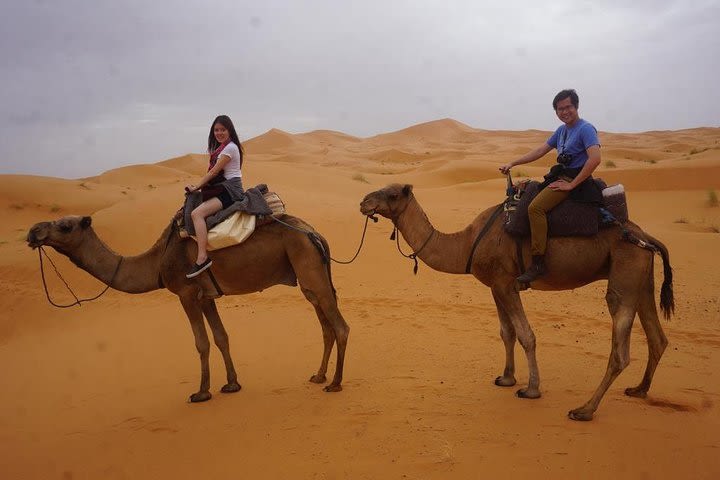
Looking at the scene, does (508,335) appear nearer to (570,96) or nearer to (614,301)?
(614,301)

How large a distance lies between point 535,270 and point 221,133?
403 cm

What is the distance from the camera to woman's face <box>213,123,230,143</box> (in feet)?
20.2

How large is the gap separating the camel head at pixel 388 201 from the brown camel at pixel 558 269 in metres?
0.01

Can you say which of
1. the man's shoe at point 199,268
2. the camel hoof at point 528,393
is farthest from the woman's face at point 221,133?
the camel hoof at point 528,393

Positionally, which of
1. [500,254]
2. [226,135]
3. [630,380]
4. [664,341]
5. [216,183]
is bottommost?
[630,380]

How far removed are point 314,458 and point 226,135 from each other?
3835 mm

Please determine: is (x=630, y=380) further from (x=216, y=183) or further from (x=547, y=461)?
(x=216, y=183)

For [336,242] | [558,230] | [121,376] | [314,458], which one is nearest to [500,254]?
[558,230]

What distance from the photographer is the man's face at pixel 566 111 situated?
217 inches

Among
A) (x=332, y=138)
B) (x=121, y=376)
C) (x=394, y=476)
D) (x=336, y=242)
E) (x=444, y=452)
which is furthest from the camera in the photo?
(x=332, y=138)

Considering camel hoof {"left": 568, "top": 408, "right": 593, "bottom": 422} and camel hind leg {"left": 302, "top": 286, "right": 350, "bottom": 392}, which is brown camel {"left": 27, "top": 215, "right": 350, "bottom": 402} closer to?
camel hind leg {"left": 302, "top": 286, "right": 350, "bottom": 392}

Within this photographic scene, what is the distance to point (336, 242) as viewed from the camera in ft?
45.6

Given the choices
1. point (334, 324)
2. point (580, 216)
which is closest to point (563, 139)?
point (580, 216)

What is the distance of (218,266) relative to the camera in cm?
616
